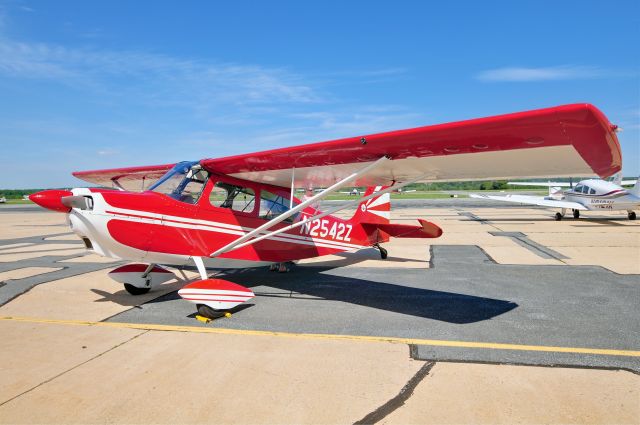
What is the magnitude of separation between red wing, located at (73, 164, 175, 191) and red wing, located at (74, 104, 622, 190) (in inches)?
93.5

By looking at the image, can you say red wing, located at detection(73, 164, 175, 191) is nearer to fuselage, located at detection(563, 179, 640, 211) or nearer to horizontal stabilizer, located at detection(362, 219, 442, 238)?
horizontal stabilizer, located at detection(362, 219, 442, 238)

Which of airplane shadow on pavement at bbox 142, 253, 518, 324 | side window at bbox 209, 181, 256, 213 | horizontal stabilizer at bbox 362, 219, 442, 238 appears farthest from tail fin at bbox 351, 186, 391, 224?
side window at bbox 209, 181, 256, 213

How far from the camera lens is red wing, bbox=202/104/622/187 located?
3219 mm

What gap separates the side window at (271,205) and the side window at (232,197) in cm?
20

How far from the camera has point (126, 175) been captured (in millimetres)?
8398

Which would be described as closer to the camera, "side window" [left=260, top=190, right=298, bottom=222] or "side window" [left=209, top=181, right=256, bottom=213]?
"side window" [left=209, top=181, right=256, bottom=213]

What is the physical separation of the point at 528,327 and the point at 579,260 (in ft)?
18.2

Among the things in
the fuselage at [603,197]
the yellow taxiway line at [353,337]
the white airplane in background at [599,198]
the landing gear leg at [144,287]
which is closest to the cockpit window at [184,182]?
the landing gear leg at [144,287]

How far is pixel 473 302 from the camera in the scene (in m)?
5.71

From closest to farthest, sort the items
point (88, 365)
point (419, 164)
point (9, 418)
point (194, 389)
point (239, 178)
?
point (9, 418) → point (194, 389) → point (88, 365) → point (419, 164) → point (239, 178)

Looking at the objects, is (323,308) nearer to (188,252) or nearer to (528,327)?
(188,252)

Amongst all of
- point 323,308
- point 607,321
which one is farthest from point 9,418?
point 607,321

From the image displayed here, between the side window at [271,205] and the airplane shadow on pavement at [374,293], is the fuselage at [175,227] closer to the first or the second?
the side window at [271,205]

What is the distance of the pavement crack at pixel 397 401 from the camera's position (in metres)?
2.67
